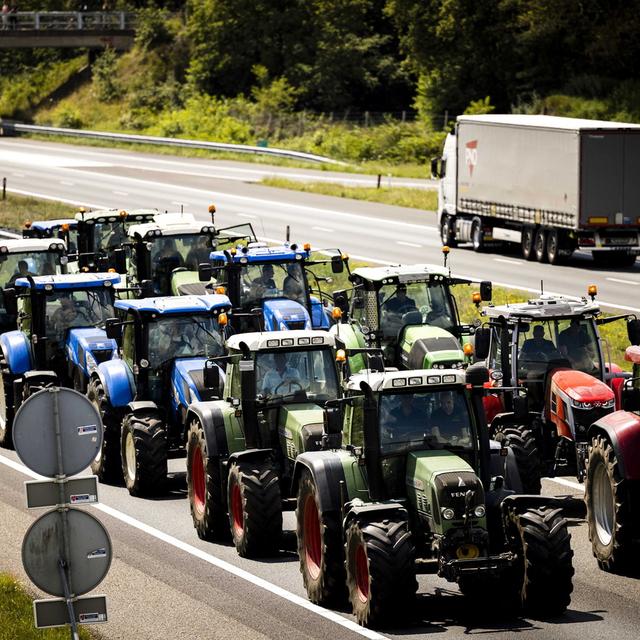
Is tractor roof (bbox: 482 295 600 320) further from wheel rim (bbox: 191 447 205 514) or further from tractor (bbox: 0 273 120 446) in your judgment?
tractor (bbox: 0 273 120 446)

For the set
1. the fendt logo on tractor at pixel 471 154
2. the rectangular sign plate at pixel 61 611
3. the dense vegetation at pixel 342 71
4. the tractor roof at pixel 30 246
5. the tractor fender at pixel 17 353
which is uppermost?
the dense vegetation at pixel 342 71

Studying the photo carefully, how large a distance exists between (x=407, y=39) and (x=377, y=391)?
67319mm

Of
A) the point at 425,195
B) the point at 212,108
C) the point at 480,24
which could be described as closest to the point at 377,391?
the point at 425,195

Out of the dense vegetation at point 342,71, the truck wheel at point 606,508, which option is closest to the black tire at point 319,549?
the truck wheel at point 606,508

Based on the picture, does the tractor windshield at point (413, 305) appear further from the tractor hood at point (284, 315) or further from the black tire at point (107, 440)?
the black tire at point (107, 440)

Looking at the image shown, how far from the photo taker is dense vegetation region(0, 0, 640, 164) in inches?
2926

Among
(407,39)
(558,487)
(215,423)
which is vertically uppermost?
(407,39)

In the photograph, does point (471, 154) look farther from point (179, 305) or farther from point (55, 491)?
point (55, 491)

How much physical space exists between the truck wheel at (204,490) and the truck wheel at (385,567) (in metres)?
3.82

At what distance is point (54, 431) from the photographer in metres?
10.9

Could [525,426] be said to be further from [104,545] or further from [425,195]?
[425,195]

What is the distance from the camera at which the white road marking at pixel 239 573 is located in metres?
13.8

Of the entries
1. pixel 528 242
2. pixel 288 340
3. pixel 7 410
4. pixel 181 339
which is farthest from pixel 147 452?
pixel 528 242

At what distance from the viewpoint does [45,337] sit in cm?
2358
